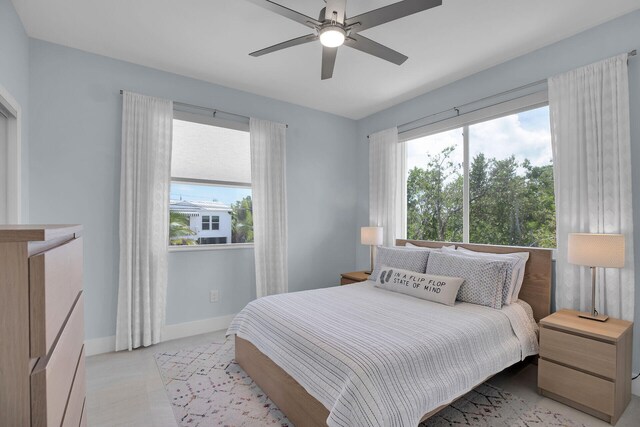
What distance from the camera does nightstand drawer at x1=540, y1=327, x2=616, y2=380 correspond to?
6.48ft

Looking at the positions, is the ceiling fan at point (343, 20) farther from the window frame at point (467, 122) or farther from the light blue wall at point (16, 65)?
the light blue wall at point (16, 65)

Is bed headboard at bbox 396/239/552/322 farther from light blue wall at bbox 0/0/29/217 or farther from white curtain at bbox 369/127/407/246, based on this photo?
light blue wall at bbox 0/0/29/217

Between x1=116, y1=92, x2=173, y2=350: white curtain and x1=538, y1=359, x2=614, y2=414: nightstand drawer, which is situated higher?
x1=116, y1=92, x2=173, y2=350: white curtain

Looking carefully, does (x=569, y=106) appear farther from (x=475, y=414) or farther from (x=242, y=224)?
(x=242, y=224)

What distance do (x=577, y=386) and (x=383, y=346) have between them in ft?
4.87

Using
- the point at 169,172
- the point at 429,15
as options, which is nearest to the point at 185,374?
the point at 169,172

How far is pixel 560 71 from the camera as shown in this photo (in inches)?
105

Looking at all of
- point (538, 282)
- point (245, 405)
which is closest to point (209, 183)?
point (245, 405)

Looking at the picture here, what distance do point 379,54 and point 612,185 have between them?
197 centimetres

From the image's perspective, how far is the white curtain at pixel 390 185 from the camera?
405 centimetres

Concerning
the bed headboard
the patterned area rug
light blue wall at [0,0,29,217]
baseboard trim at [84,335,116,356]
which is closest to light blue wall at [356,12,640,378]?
the bed headboard

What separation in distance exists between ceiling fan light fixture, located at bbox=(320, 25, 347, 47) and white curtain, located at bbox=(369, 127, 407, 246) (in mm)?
2215

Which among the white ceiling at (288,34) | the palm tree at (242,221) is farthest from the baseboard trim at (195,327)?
the white ceiling at (288,34)

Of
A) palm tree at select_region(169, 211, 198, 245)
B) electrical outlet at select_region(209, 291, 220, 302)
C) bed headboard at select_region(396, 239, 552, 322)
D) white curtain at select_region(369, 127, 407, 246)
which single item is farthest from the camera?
white curtain at select_region(369, 127, 407, 246)
